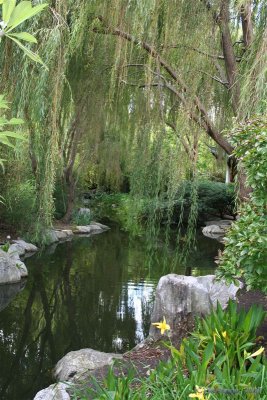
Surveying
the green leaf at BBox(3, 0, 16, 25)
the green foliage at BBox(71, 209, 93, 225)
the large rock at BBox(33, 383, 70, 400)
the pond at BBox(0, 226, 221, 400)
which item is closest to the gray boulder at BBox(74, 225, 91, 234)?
the green foliage at BBox(71, 209, 93, 225)

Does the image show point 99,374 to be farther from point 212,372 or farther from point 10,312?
point 10,312

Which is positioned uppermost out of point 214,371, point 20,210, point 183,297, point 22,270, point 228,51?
point 228,51

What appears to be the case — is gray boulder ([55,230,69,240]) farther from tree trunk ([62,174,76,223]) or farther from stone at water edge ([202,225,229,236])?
stone at water edge ([202,225,229,236])

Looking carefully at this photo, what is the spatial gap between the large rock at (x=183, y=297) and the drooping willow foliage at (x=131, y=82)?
995mm

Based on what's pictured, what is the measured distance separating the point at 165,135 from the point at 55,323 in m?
3.82

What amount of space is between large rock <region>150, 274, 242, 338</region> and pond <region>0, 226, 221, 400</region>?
0.86 ft

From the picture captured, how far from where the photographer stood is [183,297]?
13.9ft

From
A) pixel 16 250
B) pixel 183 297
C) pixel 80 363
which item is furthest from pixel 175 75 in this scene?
pixel 16 250

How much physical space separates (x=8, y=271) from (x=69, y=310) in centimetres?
178

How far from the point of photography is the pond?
4.88m

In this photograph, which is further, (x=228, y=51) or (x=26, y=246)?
(x=26, y=246)

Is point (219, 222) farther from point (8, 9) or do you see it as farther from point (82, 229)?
point (8, 9)

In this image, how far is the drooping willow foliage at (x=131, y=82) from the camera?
9.05ft

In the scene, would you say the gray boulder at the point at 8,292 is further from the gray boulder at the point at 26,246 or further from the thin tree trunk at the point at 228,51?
the thin tree trunk at the point at 228,51
